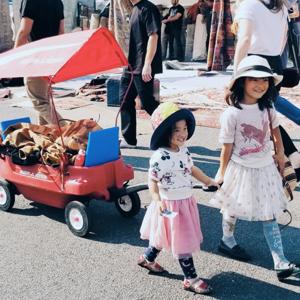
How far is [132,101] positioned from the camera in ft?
18.5

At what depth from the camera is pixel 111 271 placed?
10.4ft

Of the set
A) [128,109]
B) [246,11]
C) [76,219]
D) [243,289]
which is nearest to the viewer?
[243,289]

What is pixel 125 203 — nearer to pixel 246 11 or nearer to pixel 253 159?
pixel 253 159

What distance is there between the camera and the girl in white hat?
9.82 ft

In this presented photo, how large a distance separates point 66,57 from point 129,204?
116 centimetres

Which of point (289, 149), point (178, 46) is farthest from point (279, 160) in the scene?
point (178, 46)

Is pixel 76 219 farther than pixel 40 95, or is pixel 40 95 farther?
pixel 40 95

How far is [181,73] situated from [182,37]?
3044 millimetres

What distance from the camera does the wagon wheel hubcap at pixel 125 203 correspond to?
3902 millimetres

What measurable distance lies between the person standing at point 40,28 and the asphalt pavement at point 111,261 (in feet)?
3.88

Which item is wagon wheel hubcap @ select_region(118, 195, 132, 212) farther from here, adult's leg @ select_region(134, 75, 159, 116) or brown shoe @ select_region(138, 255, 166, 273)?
adult's leg @ select_region(134, 75, 159, 116)

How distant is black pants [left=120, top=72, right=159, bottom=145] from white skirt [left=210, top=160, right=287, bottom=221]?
95.7 inches

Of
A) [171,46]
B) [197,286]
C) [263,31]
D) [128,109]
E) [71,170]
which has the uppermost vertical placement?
[263,31]

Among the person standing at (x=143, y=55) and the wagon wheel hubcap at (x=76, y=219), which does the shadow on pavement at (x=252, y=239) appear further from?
the person standing at (x=143, y=55)
